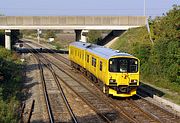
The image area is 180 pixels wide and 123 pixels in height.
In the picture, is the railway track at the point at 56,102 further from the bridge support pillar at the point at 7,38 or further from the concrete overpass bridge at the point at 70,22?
the bridge support pillar at the point at 7,38

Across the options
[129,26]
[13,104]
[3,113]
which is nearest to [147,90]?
[13,104]

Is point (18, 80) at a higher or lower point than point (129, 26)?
lower

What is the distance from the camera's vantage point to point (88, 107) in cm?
2012

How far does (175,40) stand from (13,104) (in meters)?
13.0

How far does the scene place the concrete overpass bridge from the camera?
191 ft

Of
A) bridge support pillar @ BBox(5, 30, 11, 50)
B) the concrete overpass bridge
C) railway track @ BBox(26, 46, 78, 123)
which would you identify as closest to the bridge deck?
the concrete overpass bridge

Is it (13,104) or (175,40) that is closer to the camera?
(13,104)

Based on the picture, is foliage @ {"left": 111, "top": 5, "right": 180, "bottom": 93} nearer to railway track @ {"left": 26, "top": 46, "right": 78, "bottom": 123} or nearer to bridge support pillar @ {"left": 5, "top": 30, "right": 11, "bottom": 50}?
railway track @ {"left": 26, "top": 46, "right": 78, "bottom": 123}

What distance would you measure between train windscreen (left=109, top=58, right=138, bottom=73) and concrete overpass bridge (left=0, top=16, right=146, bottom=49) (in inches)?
1427

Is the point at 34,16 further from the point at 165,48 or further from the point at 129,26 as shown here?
the point at 165,48

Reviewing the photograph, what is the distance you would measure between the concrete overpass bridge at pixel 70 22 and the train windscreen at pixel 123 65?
119 feet

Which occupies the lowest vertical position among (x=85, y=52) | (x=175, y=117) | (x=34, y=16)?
(x=175, y=117)

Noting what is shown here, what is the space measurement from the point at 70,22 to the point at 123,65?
37.9m

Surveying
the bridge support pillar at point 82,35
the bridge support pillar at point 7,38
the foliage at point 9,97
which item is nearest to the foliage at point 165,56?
the foliage at point 9,97
